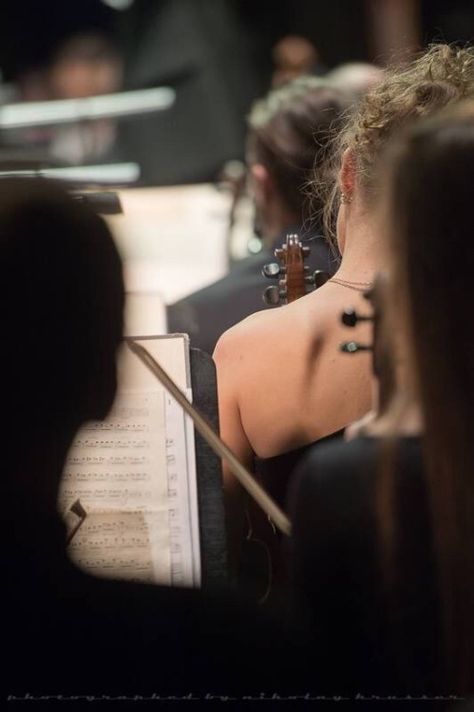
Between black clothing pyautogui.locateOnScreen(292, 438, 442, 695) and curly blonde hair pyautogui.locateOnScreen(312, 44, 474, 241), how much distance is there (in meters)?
0.52

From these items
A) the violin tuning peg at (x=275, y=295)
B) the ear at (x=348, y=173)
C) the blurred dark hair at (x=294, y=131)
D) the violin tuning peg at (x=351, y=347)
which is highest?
the blurred dark hair at (x=294, y=131)

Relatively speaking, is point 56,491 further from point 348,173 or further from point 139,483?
point 348,173

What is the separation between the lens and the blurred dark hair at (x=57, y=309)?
1569 millimetres

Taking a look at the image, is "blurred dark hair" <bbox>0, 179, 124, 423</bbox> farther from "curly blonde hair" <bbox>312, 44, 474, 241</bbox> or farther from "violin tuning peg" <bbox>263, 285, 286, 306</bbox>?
"curly blonde hair" <bbox>312, 44, 474, 241</bbox>

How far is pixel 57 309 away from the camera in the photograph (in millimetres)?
1601

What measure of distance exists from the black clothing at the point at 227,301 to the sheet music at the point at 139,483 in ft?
0.59

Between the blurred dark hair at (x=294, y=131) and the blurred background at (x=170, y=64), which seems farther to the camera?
the blurred background at (x=170, y=64)

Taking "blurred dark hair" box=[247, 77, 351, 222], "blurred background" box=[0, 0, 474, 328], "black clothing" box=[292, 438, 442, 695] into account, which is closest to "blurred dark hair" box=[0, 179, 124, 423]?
"black clothing" box=[292, 438, 442, 695]

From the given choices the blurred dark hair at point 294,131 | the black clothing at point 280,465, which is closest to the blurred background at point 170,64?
the blurred dark hair at point 294,131

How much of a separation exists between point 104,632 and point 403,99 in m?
0.80

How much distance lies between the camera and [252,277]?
218 cm

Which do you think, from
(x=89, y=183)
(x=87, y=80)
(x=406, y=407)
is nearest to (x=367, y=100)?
(x=89, y=183)

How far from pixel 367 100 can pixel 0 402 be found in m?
0.64

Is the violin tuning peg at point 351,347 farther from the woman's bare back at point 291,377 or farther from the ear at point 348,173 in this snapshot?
the ear at point 348,173
